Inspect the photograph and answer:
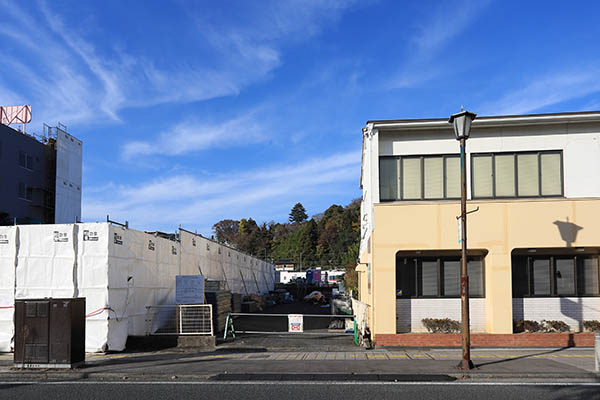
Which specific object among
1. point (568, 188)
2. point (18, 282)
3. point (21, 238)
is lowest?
point (18, 282)

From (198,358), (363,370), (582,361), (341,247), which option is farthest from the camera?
(341,247)

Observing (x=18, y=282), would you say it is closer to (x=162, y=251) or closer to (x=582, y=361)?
(x=162, y=251)

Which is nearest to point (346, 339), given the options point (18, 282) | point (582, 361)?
point (582, 361)

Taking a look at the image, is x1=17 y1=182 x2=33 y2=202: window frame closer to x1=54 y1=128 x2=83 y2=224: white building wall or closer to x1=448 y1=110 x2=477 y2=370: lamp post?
x1=54 y1=128 x2=83 y2=224: white building wall

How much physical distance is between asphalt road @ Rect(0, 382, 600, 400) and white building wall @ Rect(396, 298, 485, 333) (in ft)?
20.3

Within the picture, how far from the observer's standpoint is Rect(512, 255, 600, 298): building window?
643 inches

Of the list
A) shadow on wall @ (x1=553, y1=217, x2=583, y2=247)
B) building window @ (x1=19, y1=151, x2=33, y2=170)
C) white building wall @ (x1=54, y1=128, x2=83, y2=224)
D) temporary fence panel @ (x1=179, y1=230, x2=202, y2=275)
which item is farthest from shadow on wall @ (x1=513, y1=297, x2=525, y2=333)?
white building wall @ (x1=54, y1=128, x2=83, y2=224)

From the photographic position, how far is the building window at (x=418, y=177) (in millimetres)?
16453

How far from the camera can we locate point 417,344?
15.2 meters

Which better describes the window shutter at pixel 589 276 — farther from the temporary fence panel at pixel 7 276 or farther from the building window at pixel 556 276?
the temporary fence panel at pixel 7 276

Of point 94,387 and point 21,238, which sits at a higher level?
point 21,238

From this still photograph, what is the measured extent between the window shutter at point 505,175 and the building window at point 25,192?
3766 centimetres

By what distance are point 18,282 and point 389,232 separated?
1215cm

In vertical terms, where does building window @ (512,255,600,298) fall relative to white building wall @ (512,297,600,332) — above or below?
above
